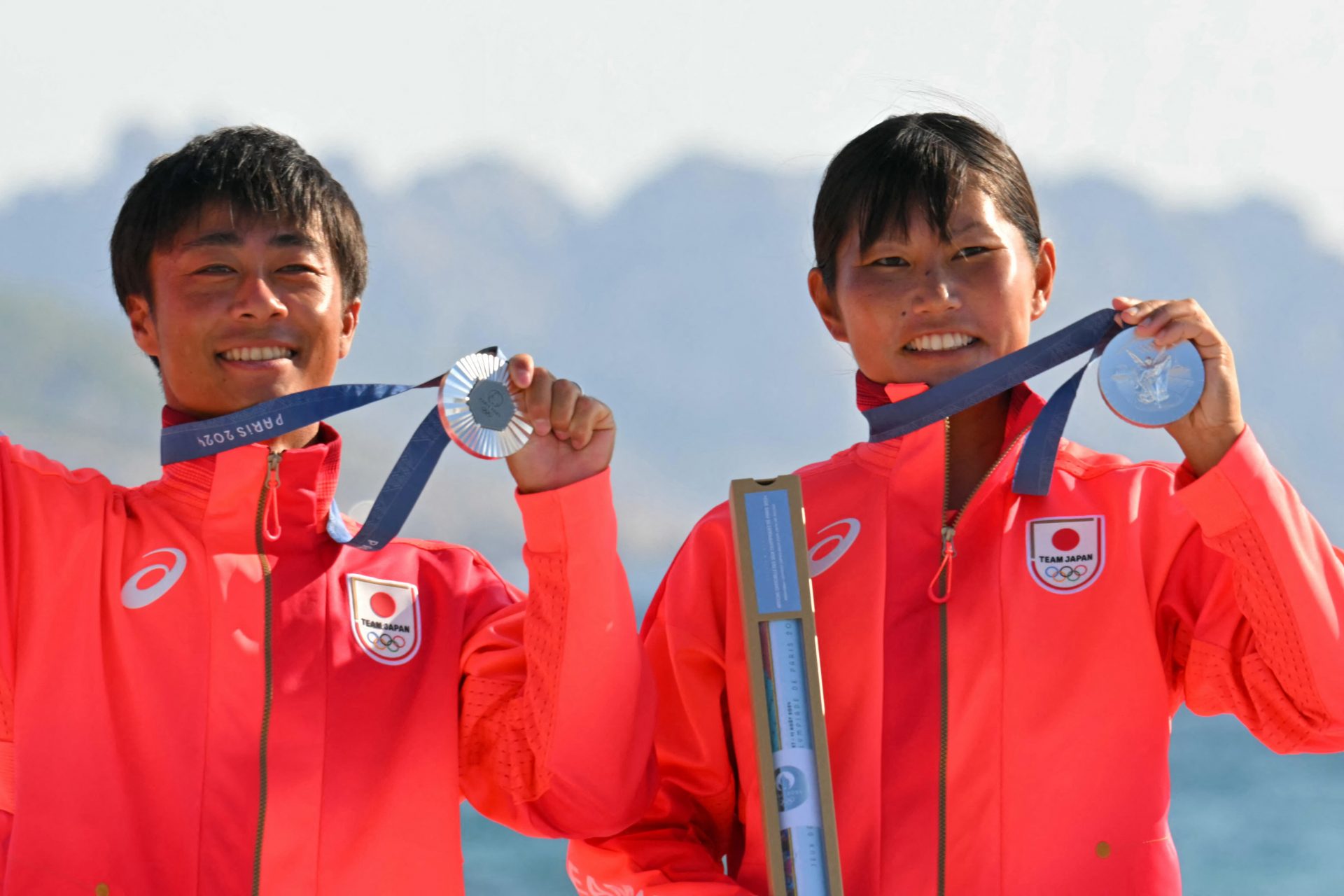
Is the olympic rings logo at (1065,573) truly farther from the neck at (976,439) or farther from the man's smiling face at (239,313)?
the man's smiling face at (239,313)

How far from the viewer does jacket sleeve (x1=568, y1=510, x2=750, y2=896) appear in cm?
239

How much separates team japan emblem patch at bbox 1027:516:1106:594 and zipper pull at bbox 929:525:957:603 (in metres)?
0.13

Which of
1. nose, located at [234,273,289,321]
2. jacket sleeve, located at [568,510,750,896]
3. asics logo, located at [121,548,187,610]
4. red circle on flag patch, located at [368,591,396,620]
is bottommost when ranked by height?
jacket sleeve, located at [568,510,750,896]

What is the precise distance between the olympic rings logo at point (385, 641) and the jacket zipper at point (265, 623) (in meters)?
0.16

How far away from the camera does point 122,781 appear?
7.27ft

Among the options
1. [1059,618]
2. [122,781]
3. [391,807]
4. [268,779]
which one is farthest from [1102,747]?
[122,781]

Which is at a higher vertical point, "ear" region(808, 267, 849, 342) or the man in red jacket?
"ear" region(808, 267, 849, 342)

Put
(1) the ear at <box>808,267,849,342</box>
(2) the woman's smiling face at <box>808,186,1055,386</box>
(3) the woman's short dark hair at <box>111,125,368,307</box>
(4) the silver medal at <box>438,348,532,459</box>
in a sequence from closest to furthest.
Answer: (4) the silver medal at <box>438,348,532,459</box> → (2) the woman's smiling face at <box>808,186,1055,386</box> → (3) the woman's short dark hair at <box>111,125,368,307</box> → (1) the ear at <box>808,267,849,342</box>

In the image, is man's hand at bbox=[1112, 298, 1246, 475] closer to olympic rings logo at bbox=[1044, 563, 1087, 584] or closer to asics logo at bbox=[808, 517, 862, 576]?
olympic rings logo at bbox=[1044, 563, 1087, 584]

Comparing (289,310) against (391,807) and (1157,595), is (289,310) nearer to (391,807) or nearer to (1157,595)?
(391,807)

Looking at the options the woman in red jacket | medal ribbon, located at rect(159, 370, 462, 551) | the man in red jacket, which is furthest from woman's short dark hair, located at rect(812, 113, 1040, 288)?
medal ribbon, located at rect(159, 370, 462, 551)

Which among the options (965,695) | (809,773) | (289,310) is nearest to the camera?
(809,773)

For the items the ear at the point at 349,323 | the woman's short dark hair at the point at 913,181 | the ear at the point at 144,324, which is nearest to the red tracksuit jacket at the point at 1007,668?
the woman's short dark hair at the point at 913,181

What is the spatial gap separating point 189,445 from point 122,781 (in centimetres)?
52
